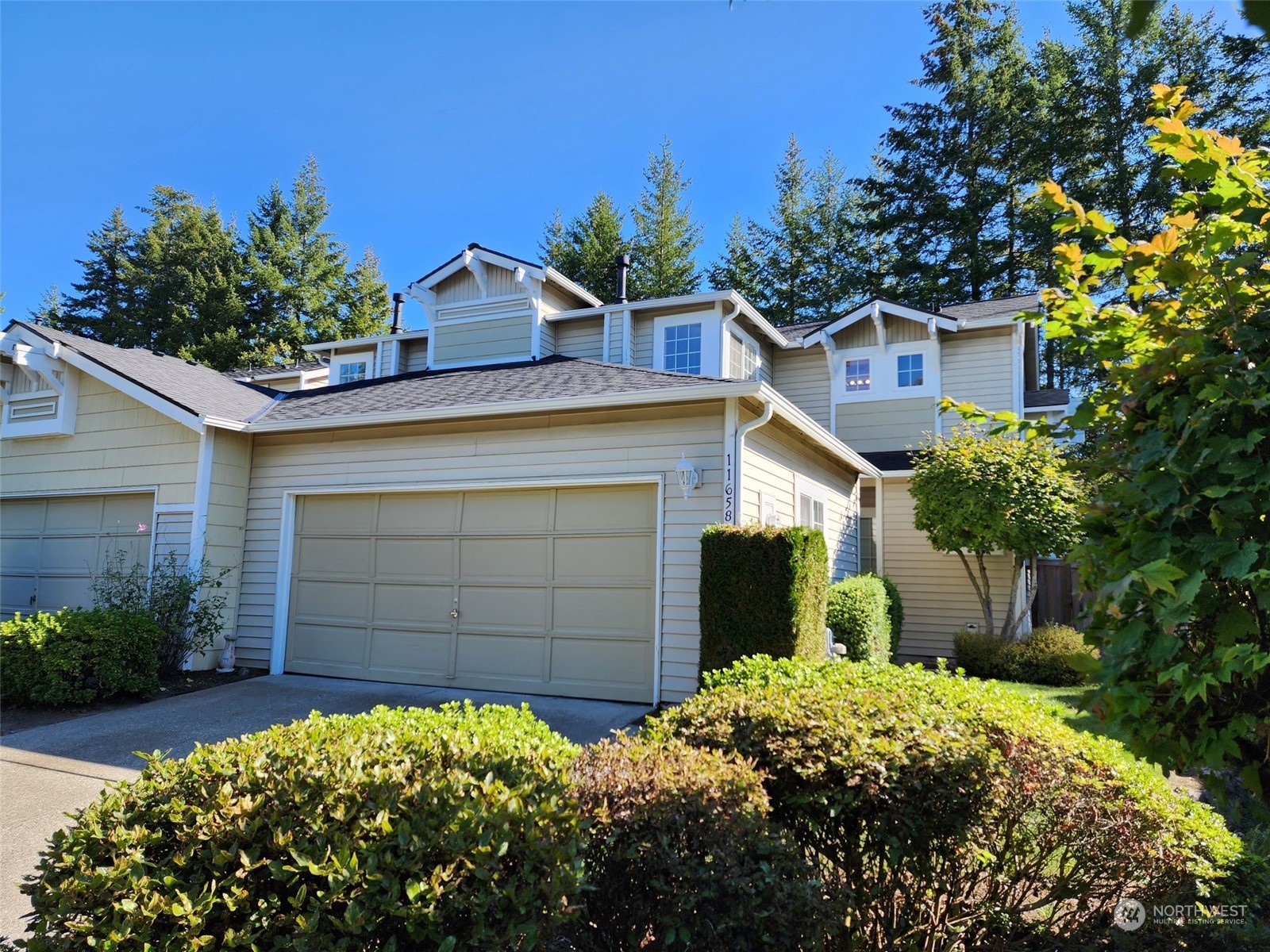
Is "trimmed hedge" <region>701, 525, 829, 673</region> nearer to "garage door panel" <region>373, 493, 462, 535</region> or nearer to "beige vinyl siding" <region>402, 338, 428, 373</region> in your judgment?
"garage door panel" <region>373, 493, 462, 535</region>

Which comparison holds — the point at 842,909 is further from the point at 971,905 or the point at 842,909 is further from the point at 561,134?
the point at 561,134

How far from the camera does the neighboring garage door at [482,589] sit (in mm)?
7898

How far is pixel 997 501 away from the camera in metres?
11.0

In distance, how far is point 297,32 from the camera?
7652mm

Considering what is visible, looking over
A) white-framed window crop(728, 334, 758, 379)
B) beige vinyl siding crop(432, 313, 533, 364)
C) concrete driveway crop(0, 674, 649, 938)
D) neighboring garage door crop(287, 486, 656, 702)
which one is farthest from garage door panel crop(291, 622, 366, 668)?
white-framed window crop(728, 334, 758, 379)

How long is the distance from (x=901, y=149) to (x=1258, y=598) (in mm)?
27186

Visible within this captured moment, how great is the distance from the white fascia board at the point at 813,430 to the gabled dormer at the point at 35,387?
992 centimetres

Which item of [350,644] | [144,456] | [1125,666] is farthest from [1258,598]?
[144,456]

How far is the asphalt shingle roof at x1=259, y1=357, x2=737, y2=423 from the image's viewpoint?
8.45 m

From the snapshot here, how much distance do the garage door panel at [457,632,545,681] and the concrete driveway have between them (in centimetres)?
25

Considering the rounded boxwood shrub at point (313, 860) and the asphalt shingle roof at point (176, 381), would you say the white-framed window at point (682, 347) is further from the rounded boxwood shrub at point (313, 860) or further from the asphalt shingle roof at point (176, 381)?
the rounded boxwood shrub at point (313, 860)

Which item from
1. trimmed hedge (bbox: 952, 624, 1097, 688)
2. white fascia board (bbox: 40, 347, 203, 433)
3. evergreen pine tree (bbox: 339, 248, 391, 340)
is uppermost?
evergreen pine tree (bbox: 339, 248, 391, 340)

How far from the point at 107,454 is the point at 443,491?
5.30 metres

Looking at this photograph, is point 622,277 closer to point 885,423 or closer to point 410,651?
point 885,423
